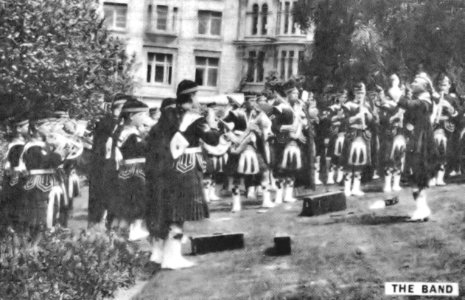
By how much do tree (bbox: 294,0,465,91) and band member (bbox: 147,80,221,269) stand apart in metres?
→ 1.51

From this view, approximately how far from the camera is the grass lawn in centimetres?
903

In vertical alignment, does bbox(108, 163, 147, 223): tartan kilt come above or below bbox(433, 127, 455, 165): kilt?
below

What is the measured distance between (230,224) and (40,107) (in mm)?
2401

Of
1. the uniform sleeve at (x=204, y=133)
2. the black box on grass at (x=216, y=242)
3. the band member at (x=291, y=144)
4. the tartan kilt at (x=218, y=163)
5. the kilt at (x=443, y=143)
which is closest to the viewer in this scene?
the uniform sleeve at (x=204, y=133)

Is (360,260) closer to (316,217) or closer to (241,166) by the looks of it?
(316,217)

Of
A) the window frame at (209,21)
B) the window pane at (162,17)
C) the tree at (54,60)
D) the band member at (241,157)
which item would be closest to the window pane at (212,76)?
the window frame at (209,21)

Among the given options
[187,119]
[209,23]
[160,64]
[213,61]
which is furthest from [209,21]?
[187,119]

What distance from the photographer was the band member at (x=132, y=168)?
999cm

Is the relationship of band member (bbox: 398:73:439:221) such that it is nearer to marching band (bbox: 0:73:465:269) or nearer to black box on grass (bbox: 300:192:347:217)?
marching band (bbox: 0:73:465:269)

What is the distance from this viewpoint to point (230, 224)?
1030 cm

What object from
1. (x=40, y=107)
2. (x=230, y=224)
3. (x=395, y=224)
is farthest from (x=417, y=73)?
(x=40, y=107)

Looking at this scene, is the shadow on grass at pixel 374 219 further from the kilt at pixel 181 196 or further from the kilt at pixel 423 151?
the kilt at pixel 181 196

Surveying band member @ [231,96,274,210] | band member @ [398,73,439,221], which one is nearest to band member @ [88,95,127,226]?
band member @ [231,96,274,210]

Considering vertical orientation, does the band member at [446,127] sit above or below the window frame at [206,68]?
below
